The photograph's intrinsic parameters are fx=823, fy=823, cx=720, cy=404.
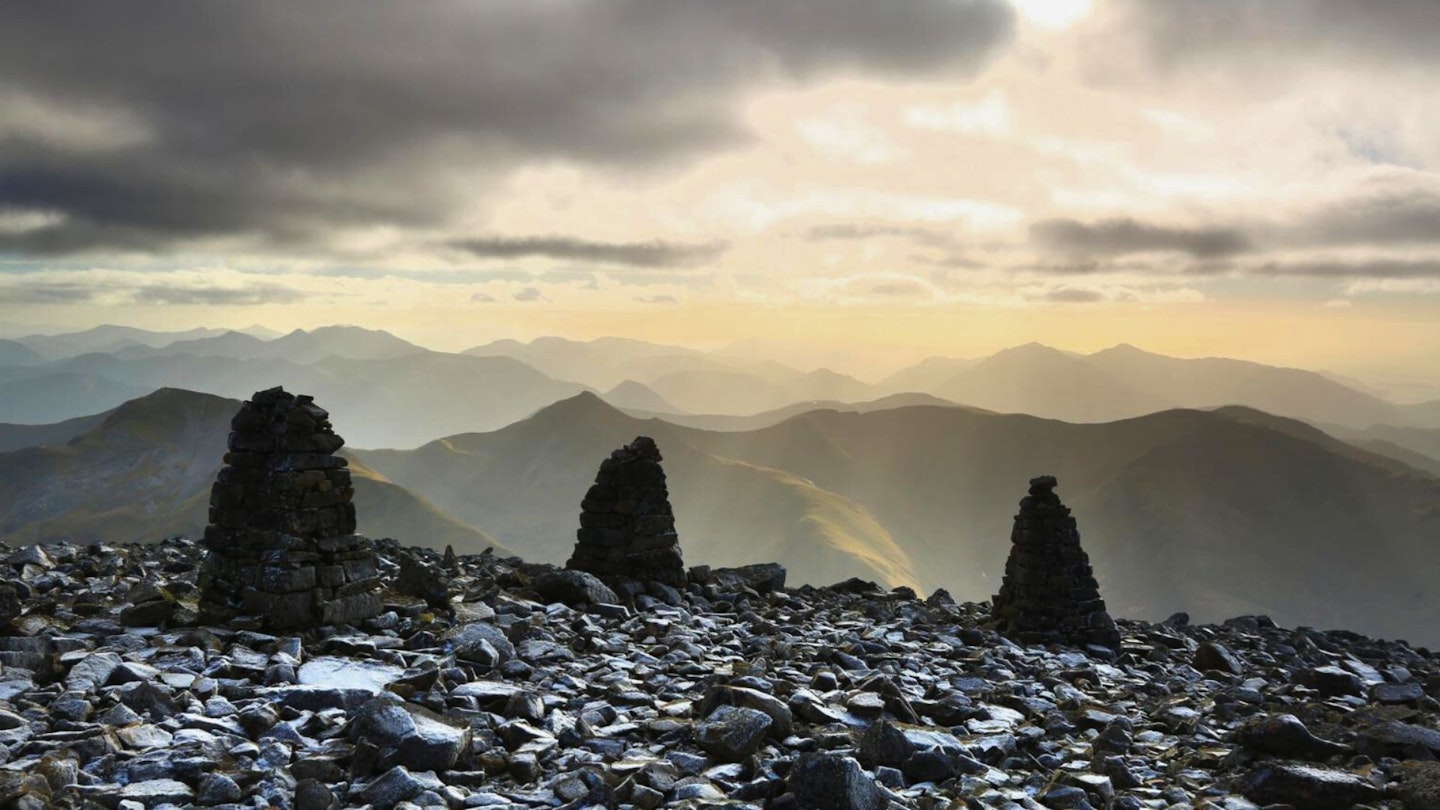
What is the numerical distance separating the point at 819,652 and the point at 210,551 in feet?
35.6

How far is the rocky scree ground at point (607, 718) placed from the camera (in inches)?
321

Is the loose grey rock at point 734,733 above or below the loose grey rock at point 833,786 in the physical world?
below

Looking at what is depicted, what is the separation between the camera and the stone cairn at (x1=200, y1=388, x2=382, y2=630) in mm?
13242

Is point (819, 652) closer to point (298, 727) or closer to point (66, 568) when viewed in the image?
point (298, 727)

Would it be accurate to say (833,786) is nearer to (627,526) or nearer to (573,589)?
(573,589)

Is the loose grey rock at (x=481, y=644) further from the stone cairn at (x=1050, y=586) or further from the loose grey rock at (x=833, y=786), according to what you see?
the stone cairn at (x=1050, y=586)

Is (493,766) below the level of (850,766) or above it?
below

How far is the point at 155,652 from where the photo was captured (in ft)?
37.1

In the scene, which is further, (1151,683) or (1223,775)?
(1151,683)

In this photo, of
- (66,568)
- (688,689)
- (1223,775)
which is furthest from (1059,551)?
(66,568)

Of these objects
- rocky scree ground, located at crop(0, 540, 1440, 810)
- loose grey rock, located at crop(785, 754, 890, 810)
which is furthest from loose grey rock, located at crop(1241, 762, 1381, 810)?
loose grey rock, located at crop(785, 754, 890, 810)

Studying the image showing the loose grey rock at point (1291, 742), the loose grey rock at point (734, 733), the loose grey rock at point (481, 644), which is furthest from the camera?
the loose grey rock at point (481, 644)

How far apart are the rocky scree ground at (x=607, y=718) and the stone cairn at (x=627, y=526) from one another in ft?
9.78

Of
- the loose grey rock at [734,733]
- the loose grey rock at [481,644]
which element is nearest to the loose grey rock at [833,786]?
the loose grey rock at [734,733]
